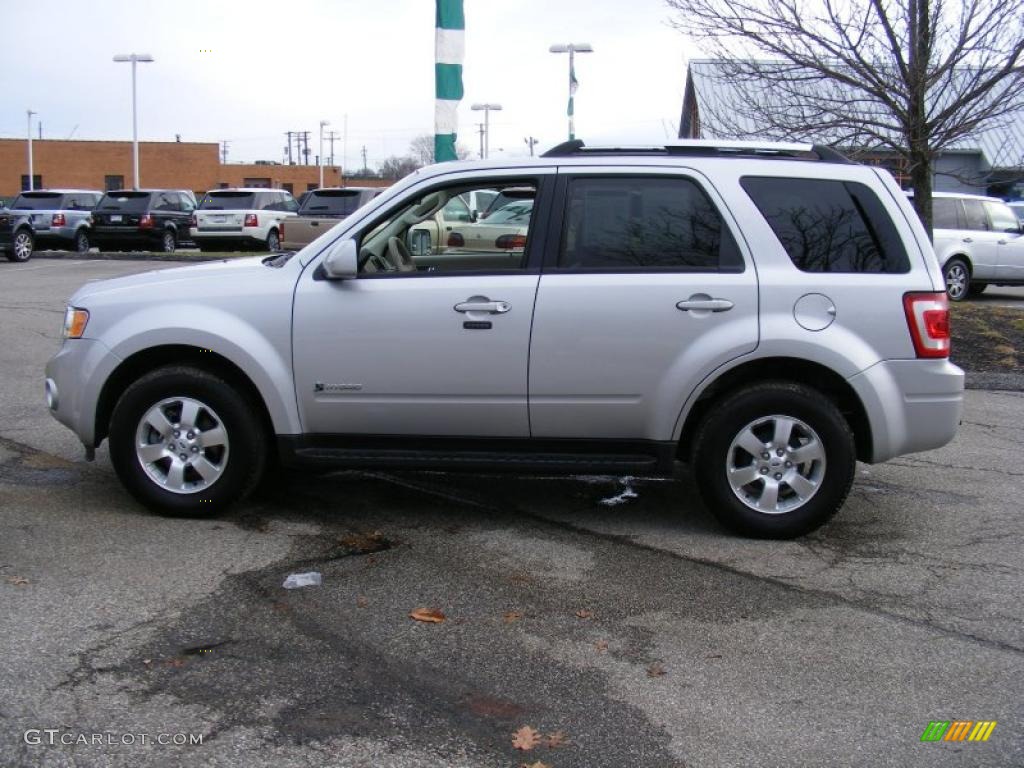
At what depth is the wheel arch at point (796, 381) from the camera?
18.2ft

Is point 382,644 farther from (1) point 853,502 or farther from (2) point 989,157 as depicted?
(2) point 989,157

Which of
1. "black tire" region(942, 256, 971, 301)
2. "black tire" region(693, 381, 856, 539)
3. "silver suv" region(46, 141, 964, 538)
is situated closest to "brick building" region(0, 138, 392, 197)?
"black tire" region(942, 256, 971, 301)

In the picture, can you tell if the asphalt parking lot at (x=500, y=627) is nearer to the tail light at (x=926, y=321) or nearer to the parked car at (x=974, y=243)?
the tail light at (x=926, y=321)

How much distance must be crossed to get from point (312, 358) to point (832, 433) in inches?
106

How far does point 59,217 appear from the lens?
27344mm

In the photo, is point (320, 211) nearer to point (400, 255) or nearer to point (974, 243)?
point (974, 243)

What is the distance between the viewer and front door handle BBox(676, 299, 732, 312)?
5.43 metres

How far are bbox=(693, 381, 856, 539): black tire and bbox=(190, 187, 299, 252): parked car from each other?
70.1 ft

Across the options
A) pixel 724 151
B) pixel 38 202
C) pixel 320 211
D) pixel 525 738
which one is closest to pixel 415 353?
pixel 724 151

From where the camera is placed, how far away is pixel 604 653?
4152 mm

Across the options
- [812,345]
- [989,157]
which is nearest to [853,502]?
[812,345]

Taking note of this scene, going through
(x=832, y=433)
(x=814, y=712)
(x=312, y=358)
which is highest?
(x=312, y=358)

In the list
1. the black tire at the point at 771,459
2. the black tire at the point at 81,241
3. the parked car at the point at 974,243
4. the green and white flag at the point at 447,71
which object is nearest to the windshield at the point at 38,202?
the black tire at the point at 81,241

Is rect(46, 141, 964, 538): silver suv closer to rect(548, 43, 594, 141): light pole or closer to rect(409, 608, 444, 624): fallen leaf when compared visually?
rect(409, 608, 444, 624): fallen leaf
